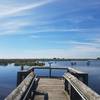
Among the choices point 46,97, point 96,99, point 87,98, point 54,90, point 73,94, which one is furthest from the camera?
point 54,90

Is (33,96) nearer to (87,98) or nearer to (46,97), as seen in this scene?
(46,97)

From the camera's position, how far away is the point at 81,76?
11.3 m

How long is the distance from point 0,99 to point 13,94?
2018 cm

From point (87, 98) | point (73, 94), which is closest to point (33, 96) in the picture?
point (73, 94)

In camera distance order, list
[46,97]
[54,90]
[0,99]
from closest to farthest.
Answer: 1. [46,97]
2. [54,90]
3. [0,99]

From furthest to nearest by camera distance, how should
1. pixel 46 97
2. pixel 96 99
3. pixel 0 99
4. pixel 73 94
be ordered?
pixel 0 99
pixel 46 97
pixel 73 94
pixel 96 99

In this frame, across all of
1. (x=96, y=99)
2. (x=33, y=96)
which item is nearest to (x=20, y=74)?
(x=33, y=96)

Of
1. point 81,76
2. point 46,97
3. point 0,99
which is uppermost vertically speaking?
point 81,76

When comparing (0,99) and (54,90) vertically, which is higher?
(54,90)

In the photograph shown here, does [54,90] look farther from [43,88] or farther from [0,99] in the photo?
[0,99]

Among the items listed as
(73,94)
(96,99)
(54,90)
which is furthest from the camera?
(54,90)

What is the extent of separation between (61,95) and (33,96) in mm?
1345

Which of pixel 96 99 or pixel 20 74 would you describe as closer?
pixel 96 99

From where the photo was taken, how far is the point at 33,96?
1238 centimetres
